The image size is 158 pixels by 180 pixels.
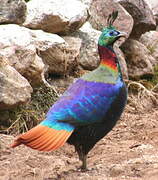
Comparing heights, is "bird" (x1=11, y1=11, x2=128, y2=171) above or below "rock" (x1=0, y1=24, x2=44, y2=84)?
above

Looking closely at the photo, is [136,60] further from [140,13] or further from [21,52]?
[21,52]

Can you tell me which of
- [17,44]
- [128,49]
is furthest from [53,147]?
[128,49]

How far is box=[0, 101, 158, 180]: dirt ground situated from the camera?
3807 millimetres

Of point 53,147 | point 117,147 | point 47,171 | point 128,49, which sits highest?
point 53,147

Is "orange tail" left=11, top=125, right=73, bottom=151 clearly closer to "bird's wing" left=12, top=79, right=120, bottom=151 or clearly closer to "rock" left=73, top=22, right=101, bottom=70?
"bird's wing" left=12, top=79, right=120, bottom=151

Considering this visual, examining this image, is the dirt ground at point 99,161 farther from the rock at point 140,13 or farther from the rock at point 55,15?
the rock at point 140,13

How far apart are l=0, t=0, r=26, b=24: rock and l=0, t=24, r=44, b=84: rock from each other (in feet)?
1.08

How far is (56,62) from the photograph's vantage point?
6.15 m

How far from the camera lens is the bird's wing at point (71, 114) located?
3.39m

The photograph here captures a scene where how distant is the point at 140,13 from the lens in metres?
7.81

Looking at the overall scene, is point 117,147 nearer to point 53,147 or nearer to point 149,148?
point 149,148

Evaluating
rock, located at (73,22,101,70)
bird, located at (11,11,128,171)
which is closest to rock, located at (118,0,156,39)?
rock, located at (73,22,101,70)

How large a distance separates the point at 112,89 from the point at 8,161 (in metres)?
1.20

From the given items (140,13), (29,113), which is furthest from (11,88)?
(140,13)
